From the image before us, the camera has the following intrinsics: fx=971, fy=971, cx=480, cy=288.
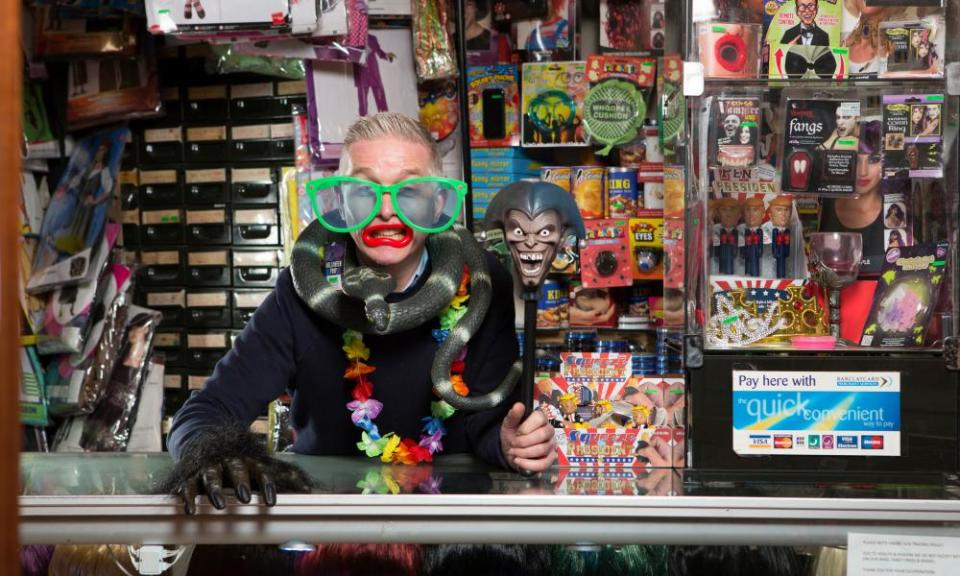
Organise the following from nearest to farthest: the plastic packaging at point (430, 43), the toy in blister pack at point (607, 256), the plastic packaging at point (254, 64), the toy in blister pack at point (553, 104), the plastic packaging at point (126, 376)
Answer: the toy in blister pack at point (607, 256), the toy in blister pack at point (553, 104), the plastic packaging at point (430, 43), the plastic packaging at point (254, 64), the plastic packaging at point (126, 376)

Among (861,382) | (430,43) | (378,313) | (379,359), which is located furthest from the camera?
(430,43)

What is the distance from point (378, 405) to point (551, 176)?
4.21ft

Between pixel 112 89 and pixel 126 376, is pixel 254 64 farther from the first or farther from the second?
pixel 126 376

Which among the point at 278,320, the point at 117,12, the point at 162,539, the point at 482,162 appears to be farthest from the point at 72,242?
the point at 162,539

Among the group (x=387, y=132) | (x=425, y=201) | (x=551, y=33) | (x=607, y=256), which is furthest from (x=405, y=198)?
(x=551, y=33)

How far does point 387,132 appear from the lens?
74.9 inches

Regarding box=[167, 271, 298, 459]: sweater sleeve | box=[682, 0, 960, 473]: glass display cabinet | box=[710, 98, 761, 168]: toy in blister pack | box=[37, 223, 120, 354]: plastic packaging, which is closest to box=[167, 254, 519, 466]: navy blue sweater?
box=[167, 271, 298, 459]: sweater sleeve

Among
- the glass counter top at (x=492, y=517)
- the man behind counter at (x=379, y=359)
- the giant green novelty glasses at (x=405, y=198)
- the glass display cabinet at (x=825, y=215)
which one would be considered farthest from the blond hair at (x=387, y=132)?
the glass counter top at (x=492, y=517)

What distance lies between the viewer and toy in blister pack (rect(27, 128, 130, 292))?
4.04m

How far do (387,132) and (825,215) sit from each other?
882 mm

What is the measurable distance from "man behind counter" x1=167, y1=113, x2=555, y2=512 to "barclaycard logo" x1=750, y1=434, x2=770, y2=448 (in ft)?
1.34

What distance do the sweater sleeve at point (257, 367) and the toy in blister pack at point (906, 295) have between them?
116 cm

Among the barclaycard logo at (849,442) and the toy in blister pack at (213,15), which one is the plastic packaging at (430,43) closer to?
the toy in blister pack at (213,15)

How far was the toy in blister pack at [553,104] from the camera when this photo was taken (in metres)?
3.10
